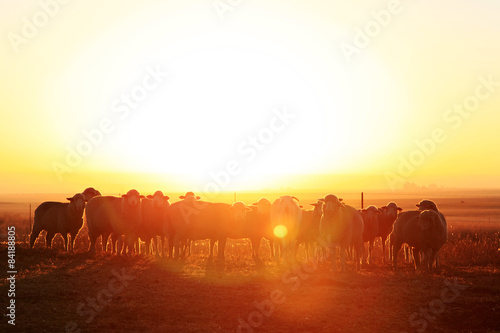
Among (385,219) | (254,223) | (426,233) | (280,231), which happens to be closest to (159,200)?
(254,223)

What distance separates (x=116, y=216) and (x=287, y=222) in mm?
6568

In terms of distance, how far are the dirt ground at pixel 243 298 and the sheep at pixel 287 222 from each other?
1.56 m

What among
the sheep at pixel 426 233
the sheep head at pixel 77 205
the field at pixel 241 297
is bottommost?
the field at pixel 241 297

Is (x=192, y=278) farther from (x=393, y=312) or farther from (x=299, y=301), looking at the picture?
(x=393, y=312)

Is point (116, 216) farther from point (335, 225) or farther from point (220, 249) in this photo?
point (335, 225)

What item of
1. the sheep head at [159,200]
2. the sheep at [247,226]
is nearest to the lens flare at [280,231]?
the sheep at [247,226]

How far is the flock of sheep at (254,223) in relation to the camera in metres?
17.4

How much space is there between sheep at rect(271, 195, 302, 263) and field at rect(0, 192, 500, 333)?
2.75 feet

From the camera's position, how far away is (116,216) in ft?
64.0

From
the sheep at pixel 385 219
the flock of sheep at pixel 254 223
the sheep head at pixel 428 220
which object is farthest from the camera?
the sheep at pixel 385 219

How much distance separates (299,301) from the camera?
11727 millimetres

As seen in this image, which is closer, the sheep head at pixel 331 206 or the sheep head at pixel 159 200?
the sheep head at pixel 331 206

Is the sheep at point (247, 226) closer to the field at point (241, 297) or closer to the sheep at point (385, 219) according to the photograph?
the field at point (241, 297)

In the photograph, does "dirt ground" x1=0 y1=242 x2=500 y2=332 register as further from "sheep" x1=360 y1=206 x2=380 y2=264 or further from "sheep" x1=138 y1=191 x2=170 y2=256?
"sheep" x1=138 y1=191 x2=170 y2=256
